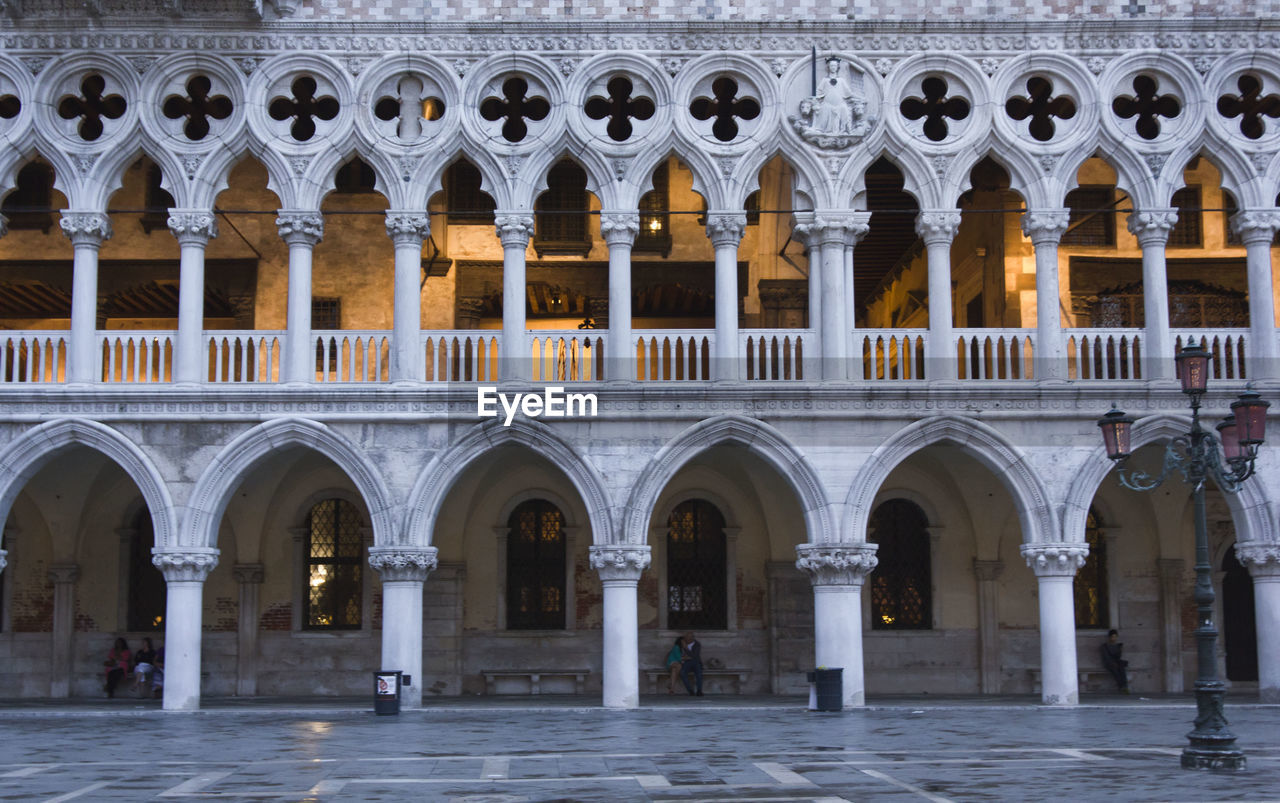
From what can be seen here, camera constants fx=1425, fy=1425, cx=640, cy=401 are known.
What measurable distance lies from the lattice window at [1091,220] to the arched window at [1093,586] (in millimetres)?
4730

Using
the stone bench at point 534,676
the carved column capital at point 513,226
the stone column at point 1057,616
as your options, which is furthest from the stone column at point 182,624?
the stone column at point 1057,616

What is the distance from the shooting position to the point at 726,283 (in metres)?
21.2

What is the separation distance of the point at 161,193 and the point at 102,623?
7527 mm

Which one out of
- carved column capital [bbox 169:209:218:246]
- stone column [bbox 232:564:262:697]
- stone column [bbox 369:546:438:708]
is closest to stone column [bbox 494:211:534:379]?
stone column [bbox 369:546:438:708]

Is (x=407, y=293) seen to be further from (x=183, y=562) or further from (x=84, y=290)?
(x=183, y=562)

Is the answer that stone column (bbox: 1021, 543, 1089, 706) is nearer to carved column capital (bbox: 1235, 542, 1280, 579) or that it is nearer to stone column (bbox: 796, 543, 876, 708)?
carved column capital (bbox: 1235, 542, 1280, 579)

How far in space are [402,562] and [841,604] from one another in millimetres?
6344

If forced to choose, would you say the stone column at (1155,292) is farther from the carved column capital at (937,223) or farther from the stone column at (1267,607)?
the stone column at (1267,607)

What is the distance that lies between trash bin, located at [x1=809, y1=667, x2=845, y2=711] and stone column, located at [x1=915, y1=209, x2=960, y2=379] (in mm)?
4583

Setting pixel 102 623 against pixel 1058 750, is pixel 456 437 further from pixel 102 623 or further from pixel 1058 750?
pixel 1058 750

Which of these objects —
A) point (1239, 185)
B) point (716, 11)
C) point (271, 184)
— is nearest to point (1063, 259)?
point (1239, 185)

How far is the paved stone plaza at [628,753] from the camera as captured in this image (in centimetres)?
1177

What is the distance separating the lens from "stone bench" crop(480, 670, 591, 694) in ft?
78.1

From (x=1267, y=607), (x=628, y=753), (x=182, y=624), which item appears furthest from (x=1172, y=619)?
(x=182, y=624)
